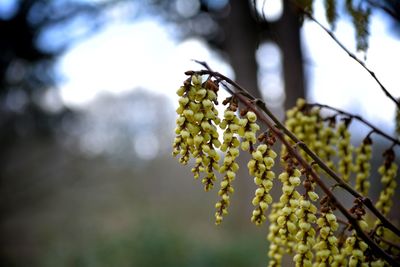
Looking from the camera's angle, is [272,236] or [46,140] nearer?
[272,236]

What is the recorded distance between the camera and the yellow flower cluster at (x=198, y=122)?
0.67 metres

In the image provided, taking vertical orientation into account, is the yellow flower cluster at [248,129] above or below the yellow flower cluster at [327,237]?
above

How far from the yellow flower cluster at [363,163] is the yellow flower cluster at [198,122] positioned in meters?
0.41

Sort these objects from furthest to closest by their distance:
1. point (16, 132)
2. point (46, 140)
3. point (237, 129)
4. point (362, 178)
→ 1. point (46, 140)
2. point (16, 132)
3. point (362, 178)
4. point (237, 129)

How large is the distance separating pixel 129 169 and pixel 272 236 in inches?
503

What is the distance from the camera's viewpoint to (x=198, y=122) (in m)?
0.68

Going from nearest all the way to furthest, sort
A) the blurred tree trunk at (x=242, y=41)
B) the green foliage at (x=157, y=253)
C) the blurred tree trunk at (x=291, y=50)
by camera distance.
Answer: the blurred tree trunk at (x=291, y=50)
the green foliage at (x=157, y=253)
the blurred tree trunk at (x=242, y=41)

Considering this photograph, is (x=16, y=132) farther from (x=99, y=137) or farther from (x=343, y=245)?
(x=343, y=245)

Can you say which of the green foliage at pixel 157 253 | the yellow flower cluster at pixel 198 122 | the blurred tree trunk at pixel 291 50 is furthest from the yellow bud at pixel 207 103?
the green foliage at pixel 157 253

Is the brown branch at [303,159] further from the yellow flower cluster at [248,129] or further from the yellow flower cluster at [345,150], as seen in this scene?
the yellow flower cluster at [345,150]

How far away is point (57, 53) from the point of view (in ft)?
20.3

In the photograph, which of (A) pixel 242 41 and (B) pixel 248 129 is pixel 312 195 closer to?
(B) pixel 248 129

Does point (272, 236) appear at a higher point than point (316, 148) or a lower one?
lower

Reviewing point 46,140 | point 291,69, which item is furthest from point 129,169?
point 291,69
